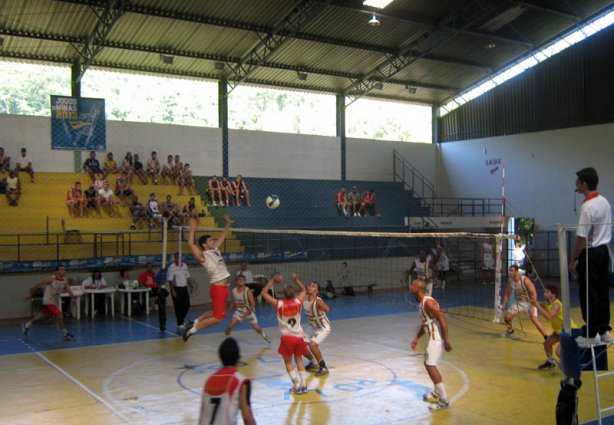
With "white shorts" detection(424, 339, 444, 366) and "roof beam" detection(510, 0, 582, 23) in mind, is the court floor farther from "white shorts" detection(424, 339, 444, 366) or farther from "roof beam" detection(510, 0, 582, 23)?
"roof beam" detection(510, 0, 582, 23)

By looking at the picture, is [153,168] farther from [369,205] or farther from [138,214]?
[369,205]

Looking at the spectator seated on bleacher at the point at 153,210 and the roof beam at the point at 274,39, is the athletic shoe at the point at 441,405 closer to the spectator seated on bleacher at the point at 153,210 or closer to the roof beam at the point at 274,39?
the spectator seated on bleacher at the point at 153,210

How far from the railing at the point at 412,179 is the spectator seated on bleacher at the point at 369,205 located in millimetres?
4216

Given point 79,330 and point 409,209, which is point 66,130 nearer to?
point 79,330

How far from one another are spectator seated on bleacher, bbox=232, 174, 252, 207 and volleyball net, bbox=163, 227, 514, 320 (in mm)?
1935

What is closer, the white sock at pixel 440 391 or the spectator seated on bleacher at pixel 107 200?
the white sock at pixel 440 391

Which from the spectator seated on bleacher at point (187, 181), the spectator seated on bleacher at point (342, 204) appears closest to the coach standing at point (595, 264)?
the spectator seated on bleacher at point (187, 181)

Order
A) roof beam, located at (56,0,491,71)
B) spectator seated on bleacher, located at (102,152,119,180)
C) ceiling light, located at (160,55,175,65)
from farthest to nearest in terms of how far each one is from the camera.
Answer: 1. ceiling light, located at (160,55,175,65)
2. spectator seated on bleacher, located at (102,152,119,180)
3. roof beam, located at (56,0,491,71)

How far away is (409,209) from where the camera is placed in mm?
31438

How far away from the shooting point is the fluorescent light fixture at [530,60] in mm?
27469

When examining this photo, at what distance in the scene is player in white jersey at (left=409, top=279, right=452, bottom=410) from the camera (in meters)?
8.87

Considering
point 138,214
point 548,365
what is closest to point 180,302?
point 138,214

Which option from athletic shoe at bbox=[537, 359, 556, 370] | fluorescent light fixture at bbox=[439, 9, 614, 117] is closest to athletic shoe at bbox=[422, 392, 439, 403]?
athletic shoe at bbox=[537, 359, 556, 370]

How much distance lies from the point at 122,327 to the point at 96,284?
2871 millimetres
